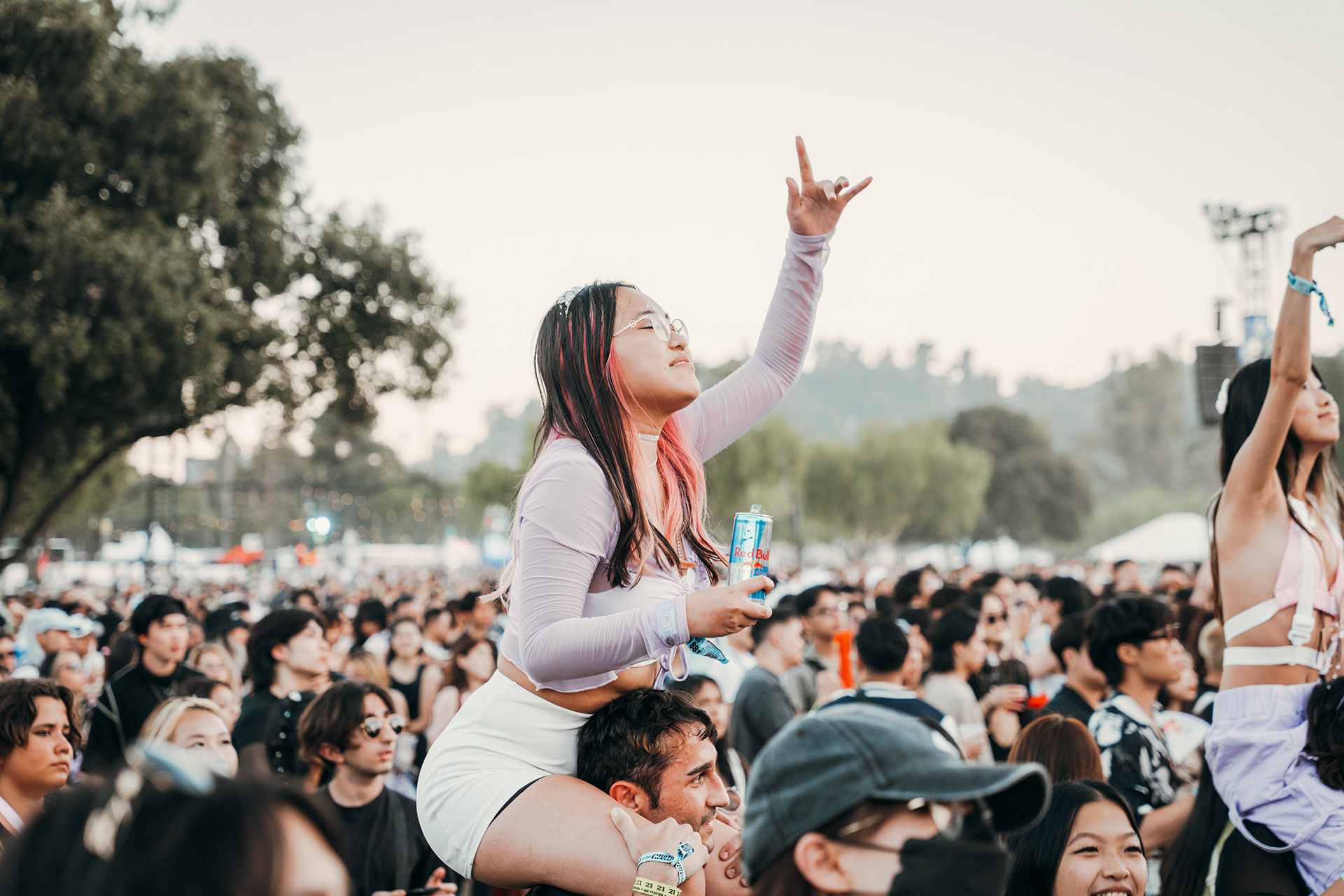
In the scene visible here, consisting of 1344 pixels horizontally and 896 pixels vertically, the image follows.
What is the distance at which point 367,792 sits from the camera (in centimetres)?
459

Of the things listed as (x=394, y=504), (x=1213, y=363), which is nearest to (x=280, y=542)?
(x=394, y=504)

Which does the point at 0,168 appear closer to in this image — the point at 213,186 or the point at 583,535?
the point at 213,186

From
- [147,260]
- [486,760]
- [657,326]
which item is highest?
[147,260]

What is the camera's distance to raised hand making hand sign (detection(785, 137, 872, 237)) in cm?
281

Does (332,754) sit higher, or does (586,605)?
(586,605)

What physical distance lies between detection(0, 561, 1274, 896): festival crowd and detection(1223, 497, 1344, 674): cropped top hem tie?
1.88ft

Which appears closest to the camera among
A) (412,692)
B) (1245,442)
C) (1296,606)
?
(1296,606)

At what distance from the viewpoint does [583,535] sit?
226 centimetres

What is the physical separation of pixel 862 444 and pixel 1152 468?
2519 inches

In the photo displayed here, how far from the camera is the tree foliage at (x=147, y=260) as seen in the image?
17078 mm

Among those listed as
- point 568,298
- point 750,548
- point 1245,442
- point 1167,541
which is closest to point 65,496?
point 568,298

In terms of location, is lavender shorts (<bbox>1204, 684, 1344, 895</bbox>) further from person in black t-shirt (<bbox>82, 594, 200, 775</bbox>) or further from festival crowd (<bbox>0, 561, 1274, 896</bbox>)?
person in black t-shirt (<bbox>82, 594, 200, 775</bbox>)

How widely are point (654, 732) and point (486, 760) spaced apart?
0.39 meters

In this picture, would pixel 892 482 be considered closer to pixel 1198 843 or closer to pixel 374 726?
pixel 374 726
